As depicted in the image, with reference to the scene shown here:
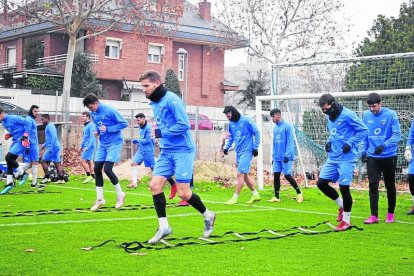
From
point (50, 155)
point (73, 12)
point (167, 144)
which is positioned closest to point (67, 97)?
point (73, 12)

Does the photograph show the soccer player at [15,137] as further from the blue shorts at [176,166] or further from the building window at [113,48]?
the building window at [113,48]

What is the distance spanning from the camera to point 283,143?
16.9 metres

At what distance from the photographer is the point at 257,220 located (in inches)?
502

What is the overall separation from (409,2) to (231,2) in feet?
32.0

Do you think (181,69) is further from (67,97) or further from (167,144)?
(167,144)

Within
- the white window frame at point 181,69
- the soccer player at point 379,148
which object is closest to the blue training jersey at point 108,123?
the soccer player at point 379,148

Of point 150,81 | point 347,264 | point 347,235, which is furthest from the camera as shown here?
point 347,235

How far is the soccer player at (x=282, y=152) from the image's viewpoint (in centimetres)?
1678

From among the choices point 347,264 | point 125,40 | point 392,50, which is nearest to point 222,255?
point 347,264

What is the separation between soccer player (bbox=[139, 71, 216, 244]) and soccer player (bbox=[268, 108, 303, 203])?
23.1 ft

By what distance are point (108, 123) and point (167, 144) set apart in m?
4.59

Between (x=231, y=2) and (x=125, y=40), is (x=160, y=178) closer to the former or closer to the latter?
(x=231, y=2)

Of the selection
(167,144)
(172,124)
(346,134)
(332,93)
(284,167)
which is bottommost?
(284,167)

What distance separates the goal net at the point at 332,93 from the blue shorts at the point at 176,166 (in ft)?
29.3
